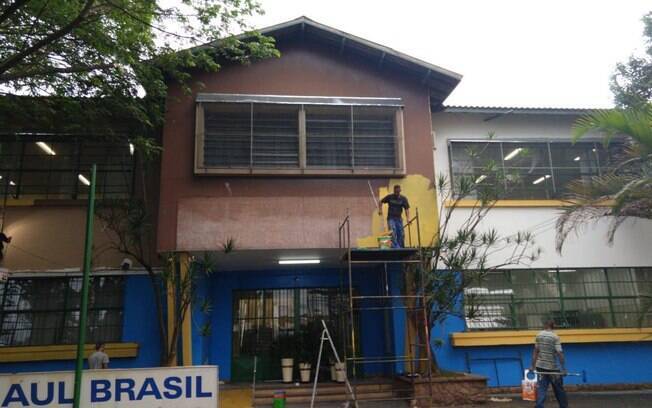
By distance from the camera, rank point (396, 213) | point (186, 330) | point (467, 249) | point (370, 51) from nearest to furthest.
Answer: point (396, 213), point (186, 330), point (467, 249), point (370, 51)

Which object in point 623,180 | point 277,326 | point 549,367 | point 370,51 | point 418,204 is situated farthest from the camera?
point 277,326

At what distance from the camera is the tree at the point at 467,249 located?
1131 centimetres

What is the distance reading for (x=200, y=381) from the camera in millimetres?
6371

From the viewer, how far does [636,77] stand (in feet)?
47.8

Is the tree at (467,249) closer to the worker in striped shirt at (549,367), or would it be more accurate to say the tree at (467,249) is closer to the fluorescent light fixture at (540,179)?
the fluorescent light fixture at (540,179)

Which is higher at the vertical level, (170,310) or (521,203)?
(521,203)

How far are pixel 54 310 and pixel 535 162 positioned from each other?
1300cm

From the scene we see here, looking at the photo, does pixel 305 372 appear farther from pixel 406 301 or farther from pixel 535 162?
pixel 535 162

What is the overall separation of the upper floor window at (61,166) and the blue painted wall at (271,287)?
3.50 meters

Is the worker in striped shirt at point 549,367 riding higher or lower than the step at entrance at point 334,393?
higher

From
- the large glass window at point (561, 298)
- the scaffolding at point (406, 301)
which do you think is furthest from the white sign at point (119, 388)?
the large glass window at point (561, 298)

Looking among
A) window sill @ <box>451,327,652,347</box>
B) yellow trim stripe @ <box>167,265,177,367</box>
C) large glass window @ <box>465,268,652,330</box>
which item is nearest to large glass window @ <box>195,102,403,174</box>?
yellow trim stripe @ <box>167,265,177,367</box>

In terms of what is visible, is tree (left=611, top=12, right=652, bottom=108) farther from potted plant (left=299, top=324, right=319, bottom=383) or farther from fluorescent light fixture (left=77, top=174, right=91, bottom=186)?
fluorescent light fixture (left=77, top=174, right=91, bottom=186)

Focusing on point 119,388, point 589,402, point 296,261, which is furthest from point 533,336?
point 119,388
